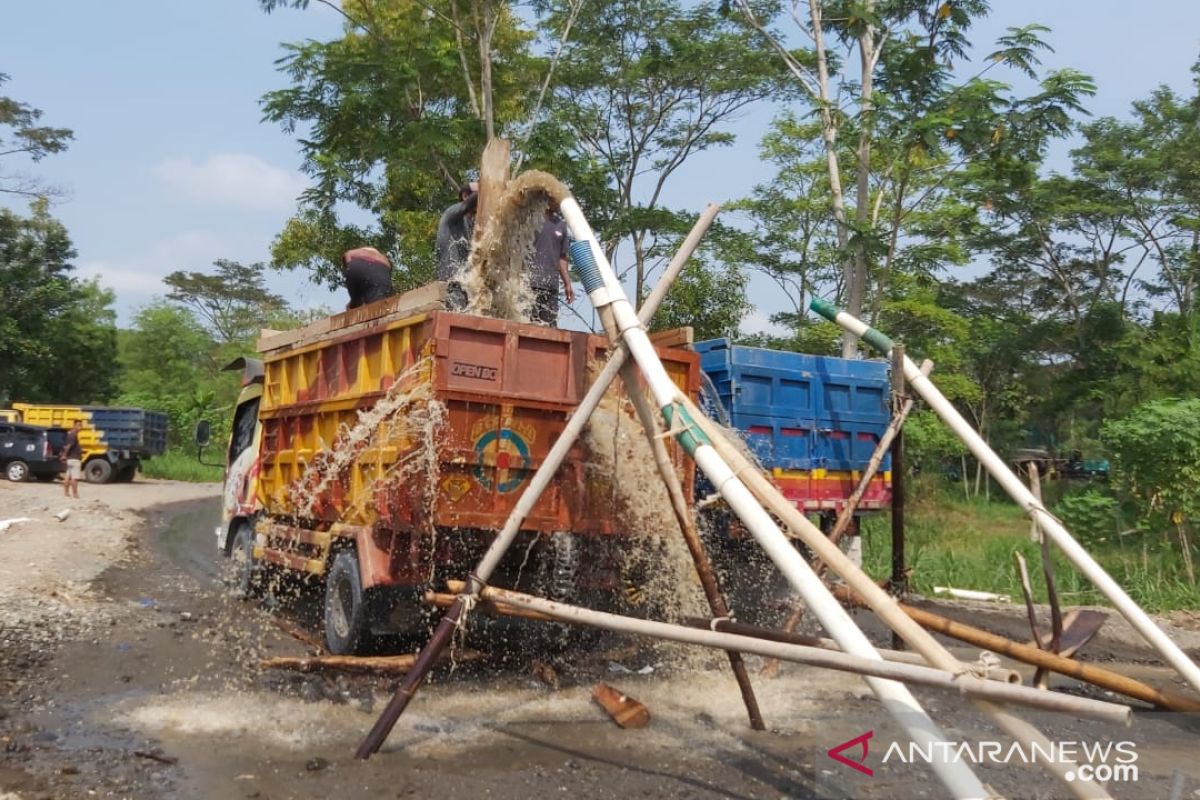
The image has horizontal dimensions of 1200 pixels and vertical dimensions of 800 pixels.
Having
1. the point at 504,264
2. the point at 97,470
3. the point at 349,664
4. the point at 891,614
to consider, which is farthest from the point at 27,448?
the point at 891,614

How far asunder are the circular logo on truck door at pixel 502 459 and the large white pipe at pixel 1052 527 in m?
2.41

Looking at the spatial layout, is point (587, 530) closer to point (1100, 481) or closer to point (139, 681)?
point (139, 681)

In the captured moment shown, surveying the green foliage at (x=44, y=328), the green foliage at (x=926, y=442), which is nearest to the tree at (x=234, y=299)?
the green foliage at (x=44, y=328)

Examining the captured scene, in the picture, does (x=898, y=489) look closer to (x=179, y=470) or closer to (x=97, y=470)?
(x=97, y=470)

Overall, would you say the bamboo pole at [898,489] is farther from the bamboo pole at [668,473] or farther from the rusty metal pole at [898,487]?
the bamboo pole at [668,473]

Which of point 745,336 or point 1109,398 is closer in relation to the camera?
point 1109,398

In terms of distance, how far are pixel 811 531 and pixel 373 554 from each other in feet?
10.8

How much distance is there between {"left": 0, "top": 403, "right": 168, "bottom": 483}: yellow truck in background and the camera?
2647 centimetres

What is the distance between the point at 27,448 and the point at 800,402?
22.8m

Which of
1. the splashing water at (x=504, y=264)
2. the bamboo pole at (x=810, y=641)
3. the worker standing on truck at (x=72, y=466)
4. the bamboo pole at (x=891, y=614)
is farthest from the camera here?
the worker standing on truck at (x=72, y=466)

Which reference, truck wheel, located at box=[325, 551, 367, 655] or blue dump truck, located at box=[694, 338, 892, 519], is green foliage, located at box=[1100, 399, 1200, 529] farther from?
truck wheel, located at box=[325, 551, 367, 655]

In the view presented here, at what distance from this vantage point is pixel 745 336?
Answer: 70.7ft

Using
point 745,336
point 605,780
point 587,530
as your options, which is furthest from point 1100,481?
point 605,780

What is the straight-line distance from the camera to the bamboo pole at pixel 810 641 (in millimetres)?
3232
